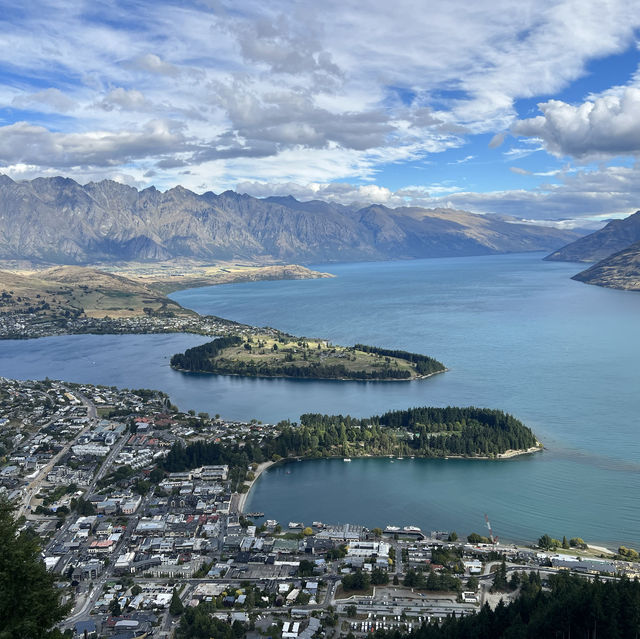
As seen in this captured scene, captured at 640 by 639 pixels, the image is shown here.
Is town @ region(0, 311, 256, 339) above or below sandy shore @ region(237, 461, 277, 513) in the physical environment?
above

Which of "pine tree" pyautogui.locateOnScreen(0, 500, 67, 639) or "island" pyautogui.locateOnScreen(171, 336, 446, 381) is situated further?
"island" pyautogui.locateOnScreen(171, 336, 446, 381)

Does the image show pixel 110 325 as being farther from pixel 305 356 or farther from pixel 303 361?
pixel 303 361

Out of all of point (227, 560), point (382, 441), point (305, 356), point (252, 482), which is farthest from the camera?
point (305, 356)

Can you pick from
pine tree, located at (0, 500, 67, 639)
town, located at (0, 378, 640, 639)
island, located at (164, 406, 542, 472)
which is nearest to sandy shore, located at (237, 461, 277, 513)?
town, located at (0, 378, 640, 639)

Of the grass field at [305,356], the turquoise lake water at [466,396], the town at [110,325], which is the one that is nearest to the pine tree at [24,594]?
the turquoise lake water at [466,396]

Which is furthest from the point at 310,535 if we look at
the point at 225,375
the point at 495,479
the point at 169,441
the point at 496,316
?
the point at 496,316

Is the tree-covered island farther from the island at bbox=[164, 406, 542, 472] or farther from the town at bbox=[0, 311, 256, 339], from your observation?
the island at bbox=[164, 406, 542, 472]

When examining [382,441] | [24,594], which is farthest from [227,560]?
[24,594]
